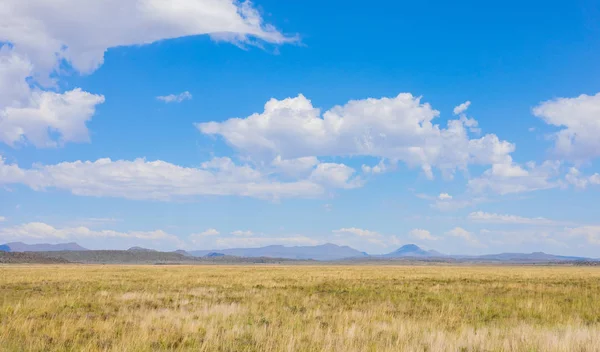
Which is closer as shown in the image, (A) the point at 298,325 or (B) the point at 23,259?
(A) the point at 298,325

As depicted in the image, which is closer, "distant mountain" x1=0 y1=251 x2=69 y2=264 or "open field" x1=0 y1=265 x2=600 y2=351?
"open field" x1=0 y1=265 x2=600 y2=351

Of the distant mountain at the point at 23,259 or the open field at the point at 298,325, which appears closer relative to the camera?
the open field at the point at 298,325

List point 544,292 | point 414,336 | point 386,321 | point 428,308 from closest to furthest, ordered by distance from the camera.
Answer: point 414,336 < point 386,321 < point 428,308 < point 544,292

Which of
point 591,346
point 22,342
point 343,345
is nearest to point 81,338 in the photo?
point 22,342

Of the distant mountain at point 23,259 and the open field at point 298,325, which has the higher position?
the open field at point 298,325

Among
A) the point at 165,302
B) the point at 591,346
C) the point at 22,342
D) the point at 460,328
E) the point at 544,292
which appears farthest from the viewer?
the point at 544,292

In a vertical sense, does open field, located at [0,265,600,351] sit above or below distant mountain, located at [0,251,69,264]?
above

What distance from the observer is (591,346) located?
985cm

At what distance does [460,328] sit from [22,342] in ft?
33.7

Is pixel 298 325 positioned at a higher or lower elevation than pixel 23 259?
higher

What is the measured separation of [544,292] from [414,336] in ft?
56.9

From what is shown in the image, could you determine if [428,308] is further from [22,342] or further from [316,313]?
[22,342]

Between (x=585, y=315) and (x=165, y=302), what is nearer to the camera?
(x=585, y=315)

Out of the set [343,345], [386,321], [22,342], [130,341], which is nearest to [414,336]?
[343,345]
